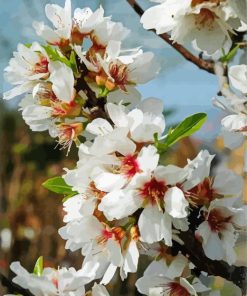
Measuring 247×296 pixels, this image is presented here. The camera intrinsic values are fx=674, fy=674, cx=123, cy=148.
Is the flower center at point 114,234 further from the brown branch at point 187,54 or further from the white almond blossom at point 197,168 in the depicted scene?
the brown branch at point 187,54

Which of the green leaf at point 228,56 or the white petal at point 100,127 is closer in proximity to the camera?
the white petal at point 100,127

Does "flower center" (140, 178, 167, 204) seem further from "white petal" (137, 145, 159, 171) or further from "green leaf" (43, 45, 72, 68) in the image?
"green leaf" (43, 45, 72, 68)

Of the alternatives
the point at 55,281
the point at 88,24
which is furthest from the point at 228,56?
the point at 55,281

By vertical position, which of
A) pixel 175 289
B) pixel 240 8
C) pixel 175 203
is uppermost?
pixel 240 8

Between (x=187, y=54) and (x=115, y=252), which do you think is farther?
(x=187, y=54)

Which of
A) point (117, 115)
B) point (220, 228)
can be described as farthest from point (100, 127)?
point (220, 228)

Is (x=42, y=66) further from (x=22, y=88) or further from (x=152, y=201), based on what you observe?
(x=152, y=201)

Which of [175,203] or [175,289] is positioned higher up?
[175,203]

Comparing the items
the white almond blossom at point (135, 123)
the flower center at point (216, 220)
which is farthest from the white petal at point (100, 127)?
the flower center at point (216, 220)
